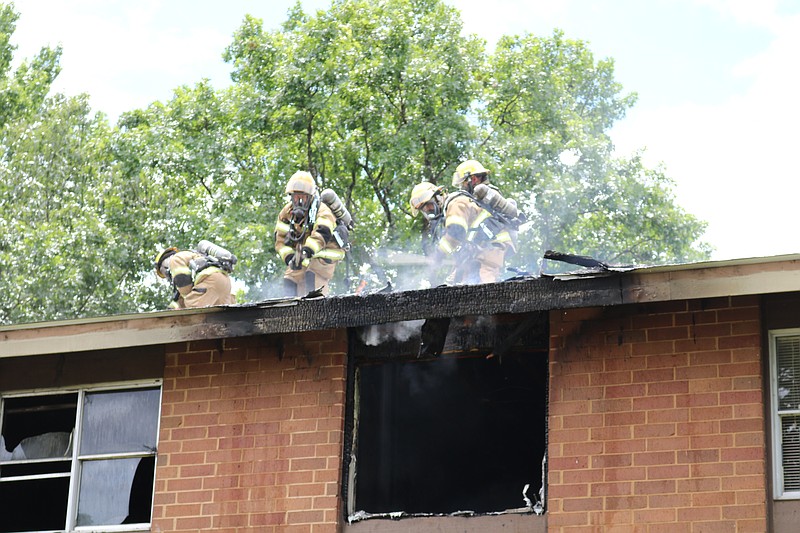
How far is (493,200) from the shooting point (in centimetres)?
1488

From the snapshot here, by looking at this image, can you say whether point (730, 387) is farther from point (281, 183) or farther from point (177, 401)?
point (281, 183)

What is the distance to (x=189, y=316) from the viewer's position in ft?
39.2

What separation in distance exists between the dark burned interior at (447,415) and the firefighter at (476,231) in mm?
1324

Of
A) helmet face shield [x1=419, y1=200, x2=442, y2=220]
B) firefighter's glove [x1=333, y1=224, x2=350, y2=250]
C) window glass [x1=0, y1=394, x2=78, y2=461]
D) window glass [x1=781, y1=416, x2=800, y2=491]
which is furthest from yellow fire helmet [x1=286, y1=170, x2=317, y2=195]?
window glass [x1=781, y1=416, x2=800, y2=491]

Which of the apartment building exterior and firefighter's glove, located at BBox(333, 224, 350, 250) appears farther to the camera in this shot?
firefighter's glove, located at BBox(333, 224, 350, 250)

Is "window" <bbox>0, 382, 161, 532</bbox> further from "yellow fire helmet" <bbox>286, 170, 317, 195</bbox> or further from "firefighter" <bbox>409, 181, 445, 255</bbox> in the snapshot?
"firefighter" <bbox>409, 181, 445, 255</bbox>

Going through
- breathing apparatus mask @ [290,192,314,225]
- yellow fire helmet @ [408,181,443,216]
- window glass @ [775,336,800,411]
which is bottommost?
window glass @ [775,336,800,411]

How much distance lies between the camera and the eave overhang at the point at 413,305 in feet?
34.2

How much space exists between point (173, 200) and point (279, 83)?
2906 mm

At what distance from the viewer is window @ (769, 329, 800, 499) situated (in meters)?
10.5

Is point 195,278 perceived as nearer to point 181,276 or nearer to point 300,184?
point 181,276

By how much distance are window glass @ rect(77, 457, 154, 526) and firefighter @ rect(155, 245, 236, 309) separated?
289 centimetres

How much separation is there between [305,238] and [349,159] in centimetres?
1198

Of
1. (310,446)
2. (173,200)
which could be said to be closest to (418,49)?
(173,200)
